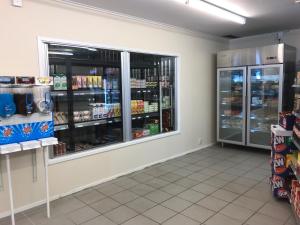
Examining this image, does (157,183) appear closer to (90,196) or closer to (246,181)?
(90,196)

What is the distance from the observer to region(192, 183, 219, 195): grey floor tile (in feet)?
11.0

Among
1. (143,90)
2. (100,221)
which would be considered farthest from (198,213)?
(143,90)

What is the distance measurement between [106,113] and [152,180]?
4.10ft

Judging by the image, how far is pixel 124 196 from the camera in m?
3.23

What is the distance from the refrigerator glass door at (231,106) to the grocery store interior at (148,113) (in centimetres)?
2

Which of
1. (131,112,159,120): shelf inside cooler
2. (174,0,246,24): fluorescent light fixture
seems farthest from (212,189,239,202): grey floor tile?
(174,0,246,24): fluorescent light fixture

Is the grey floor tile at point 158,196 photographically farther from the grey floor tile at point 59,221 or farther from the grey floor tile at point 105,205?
the grey floor tile at point 59,221

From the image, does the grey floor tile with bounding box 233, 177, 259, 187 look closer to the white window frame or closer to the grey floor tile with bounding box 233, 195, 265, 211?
the grey floor tile with bounding box 233, 195, 265, 211

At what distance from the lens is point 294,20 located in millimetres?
4340

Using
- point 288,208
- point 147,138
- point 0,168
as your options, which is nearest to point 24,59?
point 0,168

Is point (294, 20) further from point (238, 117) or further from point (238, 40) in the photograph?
point (238, 117)

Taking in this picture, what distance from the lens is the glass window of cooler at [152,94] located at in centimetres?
429

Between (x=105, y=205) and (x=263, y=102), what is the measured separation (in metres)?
3.72

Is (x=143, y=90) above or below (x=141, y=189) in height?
above
